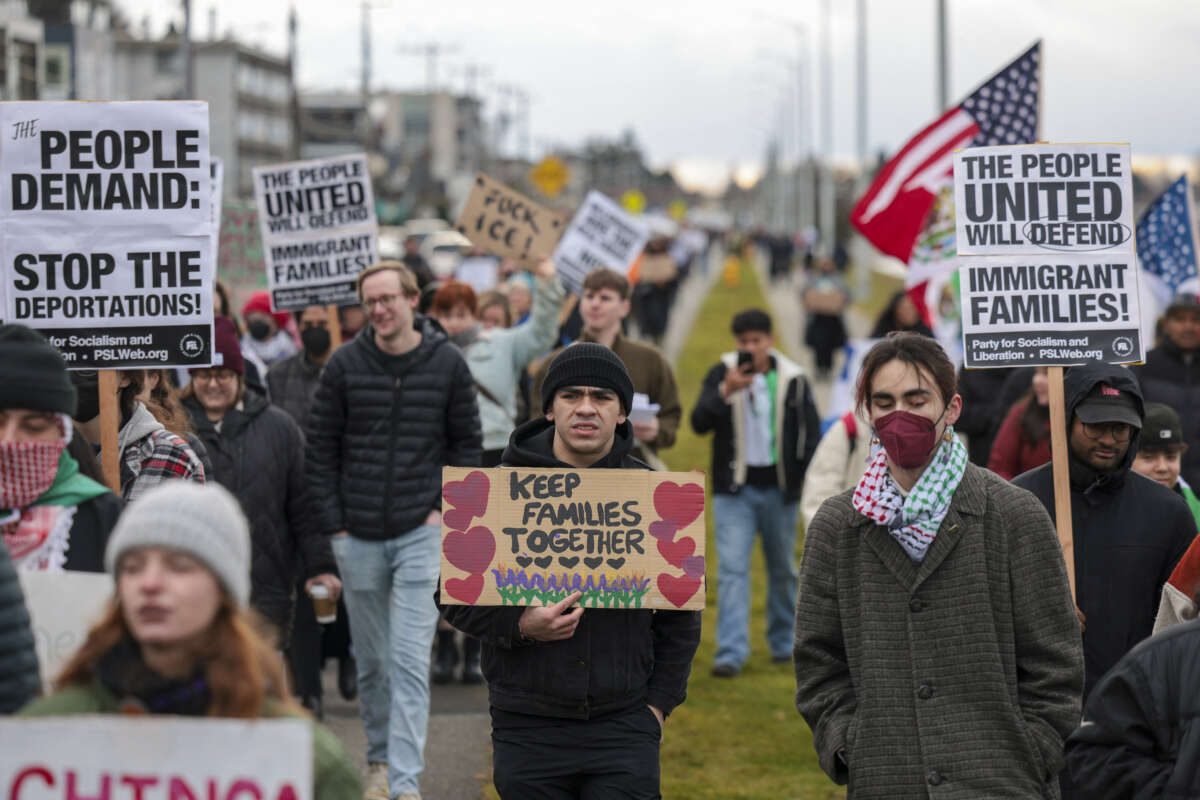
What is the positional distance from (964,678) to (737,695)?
5.97 metres

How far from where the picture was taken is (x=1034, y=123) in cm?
1057

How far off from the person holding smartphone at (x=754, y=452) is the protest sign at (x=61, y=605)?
647 centimetres

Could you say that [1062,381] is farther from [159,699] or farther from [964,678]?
[159,699]

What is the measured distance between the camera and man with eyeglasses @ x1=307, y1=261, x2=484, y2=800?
7.62m

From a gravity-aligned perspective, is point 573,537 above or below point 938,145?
below

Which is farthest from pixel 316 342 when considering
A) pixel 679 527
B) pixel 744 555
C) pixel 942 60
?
pixel 942 60

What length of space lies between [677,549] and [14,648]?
2.18 m

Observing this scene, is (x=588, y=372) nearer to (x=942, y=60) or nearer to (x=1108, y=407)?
(x=1108, y=407)

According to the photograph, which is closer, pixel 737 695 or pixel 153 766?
pixel 153 766

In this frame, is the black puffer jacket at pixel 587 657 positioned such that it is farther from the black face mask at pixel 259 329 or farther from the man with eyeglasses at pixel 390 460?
the black face mask at pixel 259 329

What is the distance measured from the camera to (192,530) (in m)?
3.12

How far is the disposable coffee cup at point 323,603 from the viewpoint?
7.75 meters

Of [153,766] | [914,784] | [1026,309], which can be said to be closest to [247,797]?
[153,766]

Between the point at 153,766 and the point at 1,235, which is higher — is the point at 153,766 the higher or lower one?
the lower one
